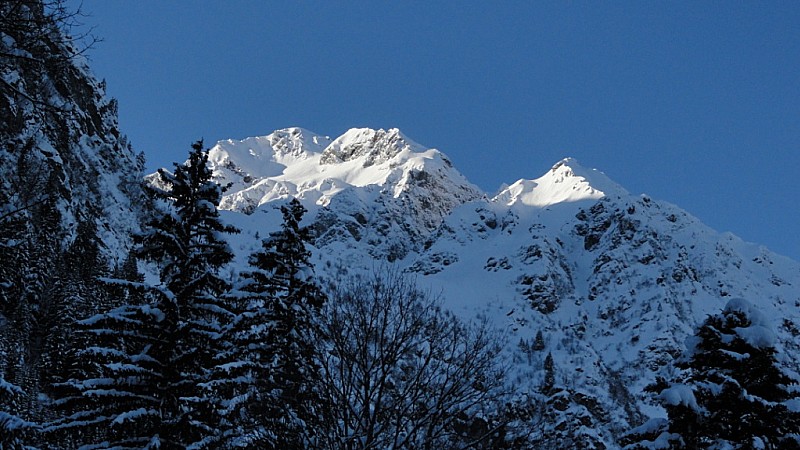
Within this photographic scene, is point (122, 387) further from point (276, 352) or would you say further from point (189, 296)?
point (276, 352)

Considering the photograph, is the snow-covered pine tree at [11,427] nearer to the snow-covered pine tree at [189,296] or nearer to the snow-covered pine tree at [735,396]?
the snow-covered pine tree at [189,296]

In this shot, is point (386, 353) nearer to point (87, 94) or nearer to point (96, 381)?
point (96, 381)

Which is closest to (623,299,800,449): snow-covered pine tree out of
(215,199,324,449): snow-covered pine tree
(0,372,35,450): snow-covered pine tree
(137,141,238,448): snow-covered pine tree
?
(215,199,324,449): snow-covered pine tree

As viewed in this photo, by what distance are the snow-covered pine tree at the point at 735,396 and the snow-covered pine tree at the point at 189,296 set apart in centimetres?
1150

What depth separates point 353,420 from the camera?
14117 mm

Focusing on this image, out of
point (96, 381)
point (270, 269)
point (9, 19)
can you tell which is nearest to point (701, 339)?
point (270, 269)

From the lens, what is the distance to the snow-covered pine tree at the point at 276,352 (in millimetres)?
13648

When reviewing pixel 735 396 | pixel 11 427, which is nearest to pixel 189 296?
pixel 11 427

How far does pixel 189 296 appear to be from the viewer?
54.2ft

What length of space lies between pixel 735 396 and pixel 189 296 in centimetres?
1418

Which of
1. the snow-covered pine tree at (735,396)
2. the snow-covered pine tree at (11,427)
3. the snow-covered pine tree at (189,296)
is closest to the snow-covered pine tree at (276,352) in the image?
the snow-covered pine tree at (189,296)

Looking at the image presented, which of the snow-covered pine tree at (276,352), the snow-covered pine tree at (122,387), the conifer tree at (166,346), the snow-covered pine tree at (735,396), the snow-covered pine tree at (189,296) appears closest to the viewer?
Answer: the snow-covered pine tree at (276,352)

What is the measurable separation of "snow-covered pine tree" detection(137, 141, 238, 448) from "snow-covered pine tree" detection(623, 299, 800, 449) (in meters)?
11.5

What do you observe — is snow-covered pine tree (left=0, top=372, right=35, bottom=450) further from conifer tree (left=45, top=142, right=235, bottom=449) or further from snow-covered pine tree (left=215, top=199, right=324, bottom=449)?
conifer tree (left=45, top=142, right=235, bottom=449)
